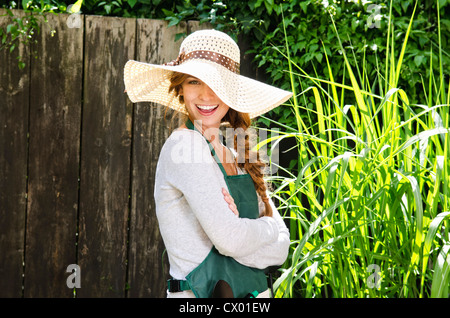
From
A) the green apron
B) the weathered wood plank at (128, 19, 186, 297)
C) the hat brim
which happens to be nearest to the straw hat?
the hat brim

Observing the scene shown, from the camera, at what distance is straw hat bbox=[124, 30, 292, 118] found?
55.3 inches

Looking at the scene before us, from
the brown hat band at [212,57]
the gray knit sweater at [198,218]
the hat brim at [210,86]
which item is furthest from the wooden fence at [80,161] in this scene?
the gray knit sweater at [198,218]

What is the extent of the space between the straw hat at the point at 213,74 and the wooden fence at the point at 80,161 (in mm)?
1053

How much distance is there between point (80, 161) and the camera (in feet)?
8.62

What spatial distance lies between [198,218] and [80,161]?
150cm

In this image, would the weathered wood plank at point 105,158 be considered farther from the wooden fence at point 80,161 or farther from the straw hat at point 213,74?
the straw hat at point 213,74

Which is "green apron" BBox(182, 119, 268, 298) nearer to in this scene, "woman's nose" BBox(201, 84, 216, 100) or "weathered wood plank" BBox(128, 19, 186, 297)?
"woman's nose" BBox(201, 84, 216, 100)

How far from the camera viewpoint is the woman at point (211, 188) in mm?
1281

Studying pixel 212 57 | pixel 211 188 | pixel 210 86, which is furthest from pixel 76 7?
pixel 211 188

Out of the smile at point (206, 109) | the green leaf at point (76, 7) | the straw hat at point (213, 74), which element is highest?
the green leaf at point (76, 7)

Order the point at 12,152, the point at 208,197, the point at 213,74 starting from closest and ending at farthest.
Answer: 1. the point at 208,197
2. the point at 213,74
3. the point at 12,152

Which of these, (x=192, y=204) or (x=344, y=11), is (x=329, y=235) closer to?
(x=192, y=204)

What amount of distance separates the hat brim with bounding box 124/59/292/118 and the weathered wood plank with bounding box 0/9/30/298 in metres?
1.18

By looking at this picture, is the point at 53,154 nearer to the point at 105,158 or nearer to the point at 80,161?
the point at 80,161
